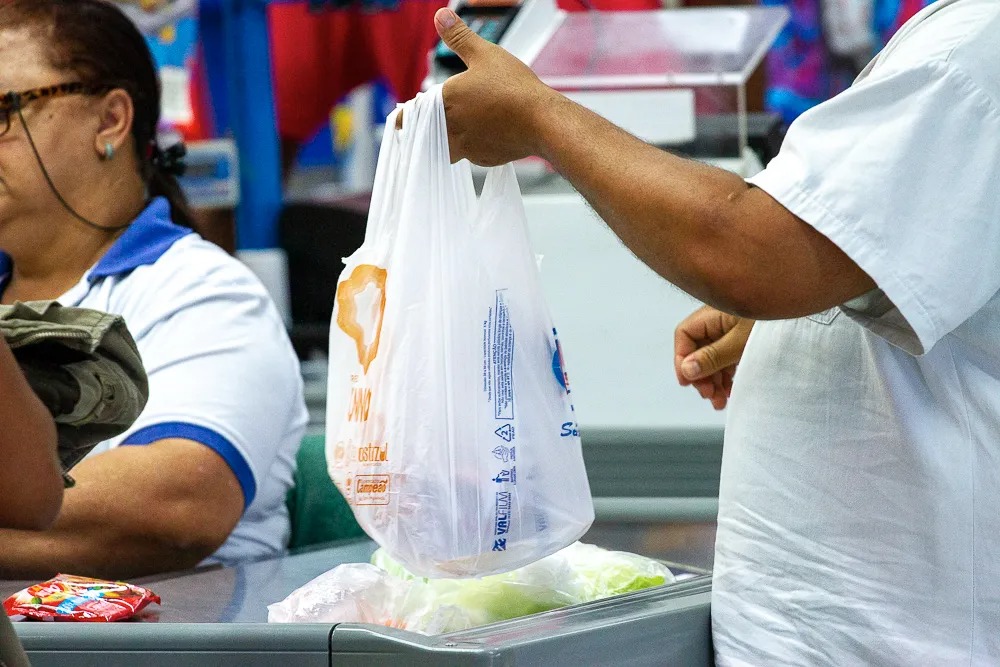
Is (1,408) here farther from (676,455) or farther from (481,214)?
(676,455)

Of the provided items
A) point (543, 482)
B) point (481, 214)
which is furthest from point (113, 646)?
point (481, 214)

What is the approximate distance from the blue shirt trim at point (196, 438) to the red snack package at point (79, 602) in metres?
0.36

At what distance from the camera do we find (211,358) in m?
1.83

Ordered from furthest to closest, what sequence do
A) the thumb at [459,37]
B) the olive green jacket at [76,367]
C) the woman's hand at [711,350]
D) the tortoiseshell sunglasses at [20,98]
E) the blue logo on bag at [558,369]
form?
the tortoiseshell sunglasses at [20,98], the woman's hand at [711,350], the blue logo on bag at [558,369], the thumb at [459,37], the olive green jacket at [76,367]

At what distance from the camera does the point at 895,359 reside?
114cm

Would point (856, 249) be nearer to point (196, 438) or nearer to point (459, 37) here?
point (459, 37)

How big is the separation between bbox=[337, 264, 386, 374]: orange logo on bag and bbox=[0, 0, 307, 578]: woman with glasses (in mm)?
509

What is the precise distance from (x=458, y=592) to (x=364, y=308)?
0.97 ft

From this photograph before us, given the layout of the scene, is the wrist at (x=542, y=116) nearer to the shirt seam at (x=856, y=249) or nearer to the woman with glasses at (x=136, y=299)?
the shirt seam at (x=856, y=249)

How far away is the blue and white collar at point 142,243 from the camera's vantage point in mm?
1952

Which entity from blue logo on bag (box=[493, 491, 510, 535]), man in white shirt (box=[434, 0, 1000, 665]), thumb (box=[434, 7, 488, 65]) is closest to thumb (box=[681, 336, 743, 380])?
man in white shirt (box=[434, 0, 1000, 665])

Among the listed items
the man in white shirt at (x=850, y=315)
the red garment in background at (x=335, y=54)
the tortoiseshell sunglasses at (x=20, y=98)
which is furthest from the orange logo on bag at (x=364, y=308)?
the red garment in background at (x=335, y=54)

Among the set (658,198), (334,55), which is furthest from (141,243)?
(334,55)

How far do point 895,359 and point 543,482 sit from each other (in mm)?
339
